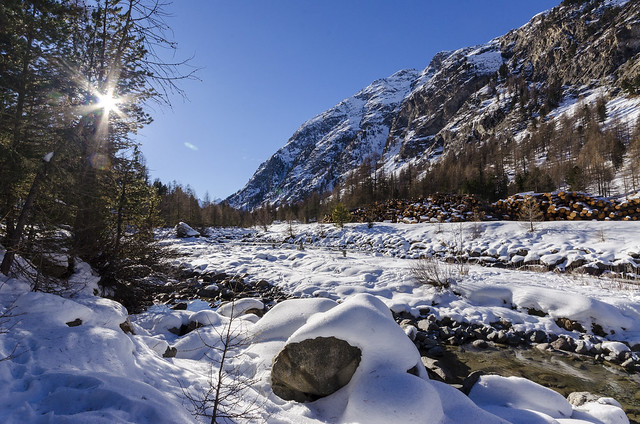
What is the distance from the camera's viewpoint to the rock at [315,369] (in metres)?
3.72

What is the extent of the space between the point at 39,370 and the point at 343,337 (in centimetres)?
323

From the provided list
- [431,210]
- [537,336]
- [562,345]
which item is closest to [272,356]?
[537,336]

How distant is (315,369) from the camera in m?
3.73

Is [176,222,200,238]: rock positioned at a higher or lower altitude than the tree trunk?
lower

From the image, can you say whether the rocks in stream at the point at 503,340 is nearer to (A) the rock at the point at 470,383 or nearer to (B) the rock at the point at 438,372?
(B) the rock at the point at 438,372

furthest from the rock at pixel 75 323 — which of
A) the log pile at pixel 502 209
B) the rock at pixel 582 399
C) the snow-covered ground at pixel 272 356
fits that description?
the log pile at pixel 502 209

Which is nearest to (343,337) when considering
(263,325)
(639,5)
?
(263,325)

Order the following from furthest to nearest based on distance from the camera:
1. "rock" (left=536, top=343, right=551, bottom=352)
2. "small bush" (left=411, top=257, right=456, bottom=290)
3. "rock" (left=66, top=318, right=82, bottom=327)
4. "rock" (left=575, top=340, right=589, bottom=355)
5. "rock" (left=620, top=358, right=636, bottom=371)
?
"small bush" (left=411, top=257, right=456, bottom=290), "rock" (left=536, top=343, right=551, bottom=352), "rock" (left=575, top=340, right=589, bottom=355), "rock" (left=620, top=358, right=636, bottom=371), "rock" (left=66, top=318, right=82, bottom=327)

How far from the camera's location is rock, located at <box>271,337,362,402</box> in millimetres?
3717

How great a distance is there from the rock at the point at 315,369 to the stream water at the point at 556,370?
302cm

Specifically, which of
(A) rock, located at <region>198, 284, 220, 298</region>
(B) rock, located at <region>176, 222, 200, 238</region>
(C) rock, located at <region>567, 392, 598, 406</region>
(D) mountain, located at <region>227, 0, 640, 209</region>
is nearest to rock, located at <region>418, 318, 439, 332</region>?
(C) rock, located at <region>567, 392, 598, 406</region>

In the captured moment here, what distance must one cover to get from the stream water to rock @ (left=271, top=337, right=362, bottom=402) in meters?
3.02

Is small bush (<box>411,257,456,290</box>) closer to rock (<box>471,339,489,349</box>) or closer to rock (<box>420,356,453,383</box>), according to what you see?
rock (<box>471,339,489,349</box>)

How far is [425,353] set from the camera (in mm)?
6309
